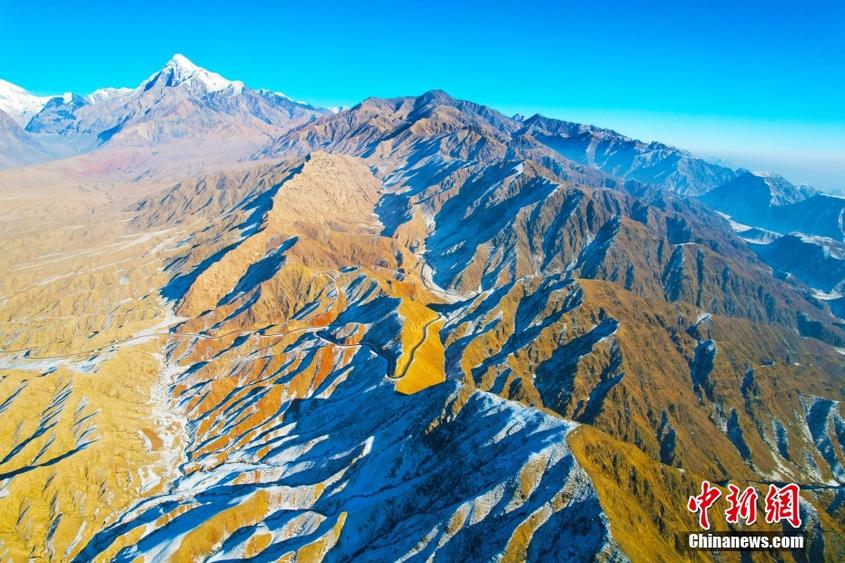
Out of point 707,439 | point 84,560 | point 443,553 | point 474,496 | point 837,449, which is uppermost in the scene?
point 474,496

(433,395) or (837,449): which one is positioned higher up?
(433,395)

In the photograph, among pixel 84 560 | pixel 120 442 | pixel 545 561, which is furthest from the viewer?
pixel 120 442

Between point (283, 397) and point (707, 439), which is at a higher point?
point (283, 397)

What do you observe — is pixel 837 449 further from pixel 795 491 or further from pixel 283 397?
pixel 283 397

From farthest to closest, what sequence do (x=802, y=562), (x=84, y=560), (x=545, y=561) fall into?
(x=84, y=560) < (x=802, y=562) < (x=545, y=561)

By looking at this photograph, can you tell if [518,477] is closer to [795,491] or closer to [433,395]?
[433,395]

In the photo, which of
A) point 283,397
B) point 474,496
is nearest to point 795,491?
point 474,496

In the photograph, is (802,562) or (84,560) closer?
(802,562)

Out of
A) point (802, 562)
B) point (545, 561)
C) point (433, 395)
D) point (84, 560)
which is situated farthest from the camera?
point (433, 395)

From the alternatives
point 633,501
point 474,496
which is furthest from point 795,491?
point 474,496
